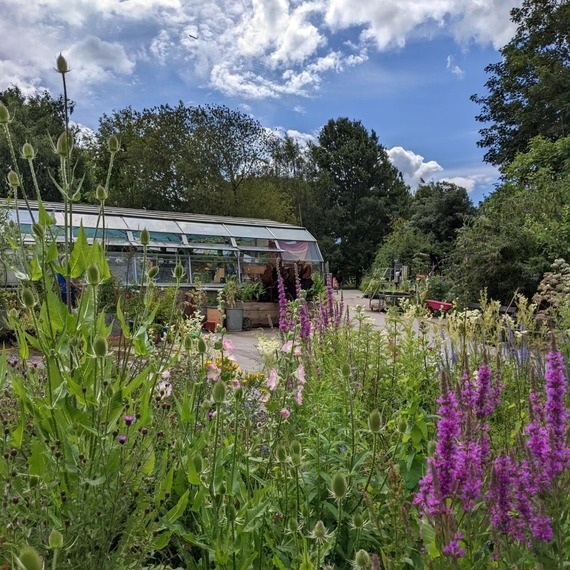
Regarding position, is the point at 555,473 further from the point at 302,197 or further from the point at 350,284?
the point at 350,284

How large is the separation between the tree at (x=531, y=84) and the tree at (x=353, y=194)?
36.5ft

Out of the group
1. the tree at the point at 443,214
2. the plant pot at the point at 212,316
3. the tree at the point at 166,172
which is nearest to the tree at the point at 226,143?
the tree at the point at 166,172

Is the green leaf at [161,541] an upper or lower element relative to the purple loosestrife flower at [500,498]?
lower

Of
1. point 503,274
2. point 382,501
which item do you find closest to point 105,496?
point 382,501

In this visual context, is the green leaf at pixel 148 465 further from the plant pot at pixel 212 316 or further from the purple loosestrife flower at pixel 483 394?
the plant pot at pixel 212 316

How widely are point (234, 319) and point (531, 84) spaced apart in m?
15.4

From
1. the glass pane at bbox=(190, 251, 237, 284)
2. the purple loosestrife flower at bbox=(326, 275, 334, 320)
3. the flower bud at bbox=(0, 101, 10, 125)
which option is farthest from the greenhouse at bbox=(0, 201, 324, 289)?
the flower bud at bbox=(0, 101, 10, 125)

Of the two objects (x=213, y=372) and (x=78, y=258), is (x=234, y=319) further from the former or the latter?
(x=78, y=258)

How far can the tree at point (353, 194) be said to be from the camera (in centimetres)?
3181

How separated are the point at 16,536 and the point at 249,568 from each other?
554mm

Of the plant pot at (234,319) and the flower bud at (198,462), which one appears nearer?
the flower bud at (198,462)

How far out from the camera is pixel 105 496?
4.20 ft

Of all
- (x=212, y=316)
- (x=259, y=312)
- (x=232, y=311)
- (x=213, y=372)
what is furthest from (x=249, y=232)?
(x=213, y=372)

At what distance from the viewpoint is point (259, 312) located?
451 inches
